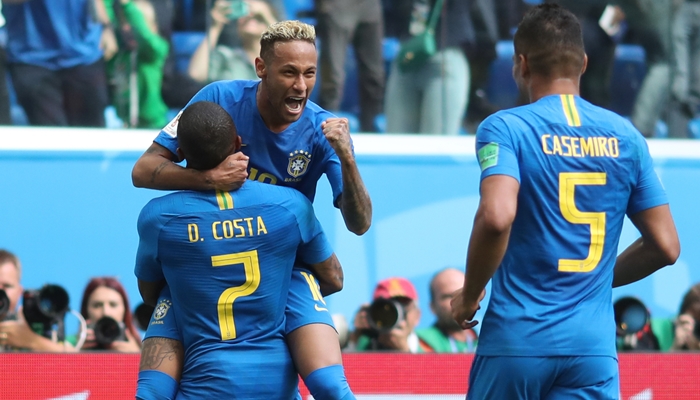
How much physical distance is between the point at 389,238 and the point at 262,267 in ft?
15.8

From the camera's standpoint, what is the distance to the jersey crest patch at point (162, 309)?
3695 mm

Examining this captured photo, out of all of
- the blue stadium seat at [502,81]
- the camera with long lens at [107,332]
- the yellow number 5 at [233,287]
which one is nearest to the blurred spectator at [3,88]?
the camera with long lens at [107,332]

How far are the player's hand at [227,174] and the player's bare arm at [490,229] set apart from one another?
0.94m

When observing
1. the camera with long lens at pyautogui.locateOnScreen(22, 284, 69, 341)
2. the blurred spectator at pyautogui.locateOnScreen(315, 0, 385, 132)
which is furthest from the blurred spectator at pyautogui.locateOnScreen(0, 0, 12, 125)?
the blurred spectator at pyautogui.locateOnScreen(315, 0, 385, 132)

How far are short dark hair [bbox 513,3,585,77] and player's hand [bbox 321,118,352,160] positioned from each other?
2.35 feet

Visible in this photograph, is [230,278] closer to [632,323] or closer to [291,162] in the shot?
[291,162]

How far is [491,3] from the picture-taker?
8359 millimetres

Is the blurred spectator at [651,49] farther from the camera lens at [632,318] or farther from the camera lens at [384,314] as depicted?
the camera lens at [384,314]

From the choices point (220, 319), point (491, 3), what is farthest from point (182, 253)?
point (491, 3)

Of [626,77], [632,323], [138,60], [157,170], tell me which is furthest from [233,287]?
[626,77]

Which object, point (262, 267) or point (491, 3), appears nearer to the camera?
point (262, 267)

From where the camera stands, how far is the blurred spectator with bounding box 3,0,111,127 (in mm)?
7613

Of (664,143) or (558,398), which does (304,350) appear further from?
(664,143)

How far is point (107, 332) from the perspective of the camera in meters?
6.48
